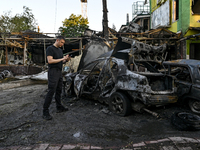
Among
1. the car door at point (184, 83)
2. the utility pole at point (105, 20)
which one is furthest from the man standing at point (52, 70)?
the utility pole at point (105, 20)

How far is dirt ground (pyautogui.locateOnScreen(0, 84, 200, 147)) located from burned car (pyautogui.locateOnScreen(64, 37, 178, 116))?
41cm

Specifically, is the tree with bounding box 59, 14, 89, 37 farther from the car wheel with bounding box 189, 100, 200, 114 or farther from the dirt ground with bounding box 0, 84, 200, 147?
the car wheel with bounding box 189, 100, 200, 114

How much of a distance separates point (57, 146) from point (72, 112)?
1.76m

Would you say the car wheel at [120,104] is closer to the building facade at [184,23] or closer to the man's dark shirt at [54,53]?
the man's dark shirt at [54,53]

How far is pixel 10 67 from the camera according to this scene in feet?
40.3

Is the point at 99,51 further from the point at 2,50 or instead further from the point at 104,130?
the point at 2,50

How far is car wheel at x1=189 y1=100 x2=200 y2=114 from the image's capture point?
3601 millimetres

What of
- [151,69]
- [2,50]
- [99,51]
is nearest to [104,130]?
[151,69]

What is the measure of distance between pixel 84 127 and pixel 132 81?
5.00 feet

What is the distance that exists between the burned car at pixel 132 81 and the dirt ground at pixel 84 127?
1.34 feet

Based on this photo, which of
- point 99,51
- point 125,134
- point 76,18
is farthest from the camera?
point 76,18

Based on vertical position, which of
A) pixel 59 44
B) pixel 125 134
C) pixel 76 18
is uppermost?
pixel 76 18

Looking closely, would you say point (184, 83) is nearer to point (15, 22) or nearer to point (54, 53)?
point (54, 53)

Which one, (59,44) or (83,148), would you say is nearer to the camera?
(83,148)
